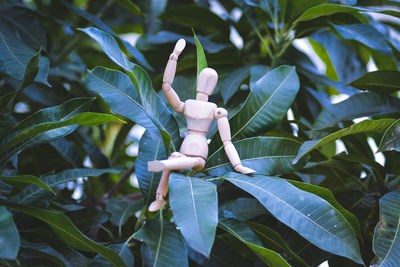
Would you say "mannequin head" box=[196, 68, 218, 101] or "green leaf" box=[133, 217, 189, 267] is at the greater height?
"mannequin head" box=[196, 68, 218, 101]

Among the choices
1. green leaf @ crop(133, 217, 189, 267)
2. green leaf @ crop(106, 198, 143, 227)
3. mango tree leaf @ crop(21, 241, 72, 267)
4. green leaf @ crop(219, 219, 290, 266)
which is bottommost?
green leaf @ crop(106, 198, 143, 227)

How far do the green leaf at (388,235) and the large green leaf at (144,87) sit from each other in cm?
44

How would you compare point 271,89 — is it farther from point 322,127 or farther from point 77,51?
point 77,51

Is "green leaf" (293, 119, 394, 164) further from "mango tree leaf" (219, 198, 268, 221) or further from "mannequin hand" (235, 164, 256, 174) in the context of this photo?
"mango tree leaf" (219, 198, 268, 221)

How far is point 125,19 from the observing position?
178 cm

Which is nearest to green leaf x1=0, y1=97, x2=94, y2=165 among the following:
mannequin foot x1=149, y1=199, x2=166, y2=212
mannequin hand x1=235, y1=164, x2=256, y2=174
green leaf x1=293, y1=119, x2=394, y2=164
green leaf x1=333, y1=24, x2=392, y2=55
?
mannequin foot x1=149, y1=199, x2=166, y2=212

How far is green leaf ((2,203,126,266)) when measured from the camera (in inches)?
30.3

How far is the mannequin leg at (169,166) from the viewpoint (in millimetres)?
748

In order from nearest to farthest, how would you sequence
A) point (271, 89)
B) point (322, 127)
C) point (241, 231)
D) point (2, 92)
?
point (241, 231)
point (271, 89)
point (322, 127)
point (2, 92)

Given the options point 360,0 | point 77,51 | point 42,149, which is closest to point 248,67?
point 360,0

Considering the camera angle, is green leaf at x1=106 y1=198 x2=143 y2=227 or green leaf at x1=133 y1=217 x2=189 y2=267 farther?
green leaf at x1=106 y1=198 x2=143 y2=227

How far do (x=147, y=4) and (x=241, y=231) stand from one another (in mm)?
1185

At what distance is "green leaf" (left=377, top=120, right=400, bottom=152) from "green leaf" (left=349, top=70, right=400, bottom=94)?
0.26m

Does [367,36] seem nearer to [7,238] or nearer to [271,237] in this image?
[271,237]
